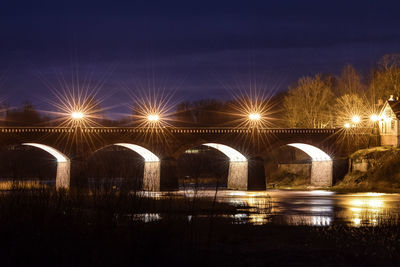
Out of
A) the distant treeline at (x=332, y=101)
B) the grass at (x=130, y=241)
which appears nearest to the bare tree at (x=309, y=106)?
the distant treeline at (x=332, y=101)

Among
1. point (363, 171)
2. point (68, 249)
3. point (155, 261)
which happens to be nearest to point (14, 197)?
point (68, 249)

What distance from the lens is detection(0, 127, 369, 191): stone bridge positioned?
72.9 metres

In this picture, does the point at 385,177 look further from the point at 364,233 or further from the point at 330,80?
the point at 364,233

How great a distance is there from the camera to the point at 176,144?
79.7m

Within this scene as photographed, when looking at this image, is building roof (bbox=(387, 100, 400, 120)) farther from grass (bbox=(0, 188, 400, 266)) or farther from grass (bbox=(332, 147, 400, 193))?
grass (bbox=(0, 188, 400, 266))

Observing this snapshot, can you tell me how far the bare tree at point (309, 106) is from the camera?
100244 mm

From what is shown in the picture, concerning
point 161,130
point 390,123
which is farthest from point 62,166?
point 390,123

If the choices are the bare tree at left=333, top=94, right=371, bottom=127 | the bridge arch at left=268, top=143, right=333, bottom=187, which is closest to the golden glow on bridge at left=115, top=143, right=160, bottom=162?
the bridge arch at left=268, top=143, right=333, bottom=187

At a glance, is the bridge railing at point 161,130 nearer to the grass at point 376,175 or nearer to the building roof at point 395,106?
the grass at point 376,175

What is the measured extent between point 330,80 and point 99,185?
96.6 m

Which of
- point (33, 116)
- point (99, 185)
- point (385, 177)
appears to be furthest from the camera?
point (33, 116)

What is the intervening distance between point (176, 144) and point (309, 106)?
96.0ft

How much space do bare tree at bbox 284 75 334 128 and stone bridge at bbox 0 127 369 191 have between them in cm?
995

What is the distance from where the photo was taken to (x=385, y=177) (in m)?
73.7
